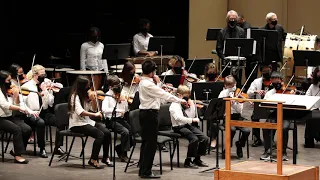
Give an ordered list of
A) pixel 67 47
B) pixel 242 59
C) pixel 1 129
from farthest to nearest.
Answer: pixel 67 47 → pixel 242 59 → pixel 1 129

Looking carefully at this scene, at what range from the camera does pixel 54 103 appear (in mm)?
11977

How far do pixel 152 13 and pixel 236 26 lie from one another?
9.51 feet

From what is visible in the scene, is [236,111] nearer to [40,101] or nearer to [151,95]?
[151,95]

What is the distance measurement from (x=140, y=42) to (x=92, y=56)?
4.02 feet

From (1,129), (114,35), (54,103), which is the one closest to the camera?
(1,129)

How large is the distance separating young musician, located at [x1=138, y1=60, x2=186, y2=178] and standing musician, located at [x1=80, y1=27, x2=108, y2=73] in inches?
167

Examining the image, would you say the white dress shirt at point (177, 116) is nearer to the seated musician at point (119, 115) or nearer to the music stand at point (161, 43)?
the seated musician at point (119, 115)

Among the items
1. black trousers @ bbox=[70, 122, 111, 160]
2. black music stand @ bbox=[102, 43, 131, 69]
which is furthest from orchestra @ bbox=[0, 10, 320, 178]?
black music stand @ bbox=[102, 43, 131, 69]

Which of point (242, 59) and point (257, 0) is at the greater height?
point (257, 0)

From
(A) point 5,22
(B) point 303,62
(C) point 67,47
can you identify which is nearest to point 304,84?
(B) point 303,62

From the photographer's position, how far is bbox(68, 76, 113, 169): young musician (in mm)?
10703

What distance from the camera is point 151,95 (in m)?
10.1

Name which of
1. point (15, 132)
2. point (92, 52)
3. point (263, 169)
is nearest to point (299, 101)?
point (263, 169)

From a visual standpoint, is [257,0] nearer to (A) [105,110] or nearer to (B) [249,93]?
(B) [249,93]
